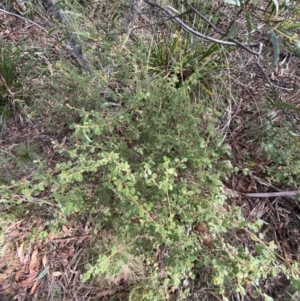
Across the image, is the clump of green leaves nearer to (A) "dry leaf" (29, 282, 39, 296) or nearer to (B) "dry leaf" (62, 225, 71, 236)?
(B) "dry leaf" (62, 225, 71, 236)

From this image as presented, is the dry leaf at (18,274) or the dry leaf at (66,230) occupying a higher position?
the dry leaf at (66,230)

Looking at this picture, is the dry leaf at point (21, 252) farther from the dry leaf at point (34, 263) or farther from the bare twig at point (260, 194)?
the bare twig at point (260, 194)

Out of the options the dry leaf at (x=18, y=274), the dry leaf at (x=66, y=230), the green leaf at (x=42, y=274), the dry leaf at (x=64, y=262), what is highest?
the dry leaf at (x=66, y=230)

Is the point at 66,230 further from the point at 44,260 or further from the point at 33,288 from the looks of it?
the point at 33,288

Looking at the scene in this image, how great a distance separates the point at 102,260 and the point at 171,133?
1.89 ft

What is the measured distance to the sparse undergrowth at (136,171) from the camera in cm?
113

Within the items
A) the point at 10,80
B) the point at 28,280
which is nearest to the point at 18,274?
the point at 28,280

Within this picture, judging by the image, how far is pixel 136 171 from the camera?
1279 millimetres

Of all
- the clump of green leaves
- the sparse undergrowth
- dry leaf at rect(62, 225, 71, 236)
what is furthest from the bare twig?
the clump of green leaves

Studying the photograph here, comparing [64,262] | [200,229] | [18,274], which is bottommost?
[18,274]

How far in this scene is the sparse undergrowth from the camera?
1135mm

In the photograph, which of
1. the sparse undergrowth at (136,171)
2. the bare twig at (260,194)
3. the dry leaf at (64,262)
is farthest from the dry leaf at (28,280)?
the bare twig at (260,194)

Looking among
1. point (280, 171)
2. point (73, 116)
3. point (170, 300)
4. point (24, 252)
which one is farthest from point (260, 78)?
point (24, 252)

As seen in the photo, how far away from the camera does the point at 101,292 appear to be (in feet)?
5.14
